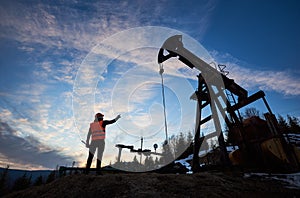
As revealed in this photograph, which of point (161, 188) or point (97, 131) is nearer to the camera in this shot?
point (161, 188)

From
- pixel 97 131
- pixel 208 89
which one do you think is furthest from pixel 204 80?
pixel 97 131

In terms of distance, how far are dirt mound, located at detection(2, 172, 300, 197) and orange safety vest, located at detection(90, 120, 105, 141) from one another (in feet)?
4.74

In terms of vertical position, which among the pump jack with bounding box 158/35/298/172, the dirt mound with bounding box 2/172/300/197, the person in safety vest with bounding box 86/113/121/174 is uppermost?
the pump jack with bounding box 158/35/298/172

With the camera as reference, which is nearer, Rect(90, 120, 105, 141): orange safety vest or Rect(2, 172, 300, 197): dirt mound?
Rect(2, 172, 300, 197): dirt mound

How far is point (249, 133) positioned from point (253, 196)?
5.36m

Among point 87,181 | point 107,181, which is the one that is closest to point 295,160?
point 107,181

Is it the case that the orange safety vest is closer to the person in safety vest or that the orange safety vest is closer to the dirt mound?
the person in safety vest

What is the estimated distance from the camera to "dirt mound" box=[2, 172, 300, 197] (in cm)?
275

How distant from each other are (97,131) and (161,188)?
9.76 ft

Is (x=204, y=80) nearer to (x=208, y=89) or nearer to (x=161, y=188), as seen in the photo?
(x=208, y=89)

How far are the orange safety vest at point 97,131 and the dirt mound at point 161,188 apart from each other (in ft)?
4.74

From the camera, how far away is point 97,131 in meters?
5.01

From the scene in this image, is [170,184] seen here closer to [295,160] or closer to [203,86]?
[295,160]

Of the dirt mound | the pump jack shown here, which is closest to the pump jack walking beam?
the pump jack
